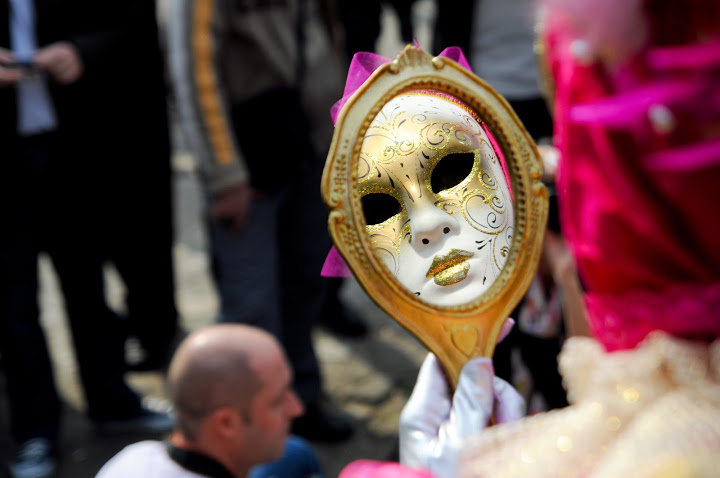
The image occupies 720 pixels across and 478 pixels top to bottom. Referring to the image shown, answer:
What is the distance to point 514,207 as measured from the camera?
3.89 feet

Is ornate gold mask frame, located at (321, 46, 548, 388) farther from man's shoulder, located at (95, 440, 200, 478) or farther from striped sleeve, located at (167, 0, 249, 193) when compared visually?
striped sleeve, located at (167, 0, 249, 193)

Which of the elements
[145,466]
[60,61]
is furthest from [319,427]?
[60,61]

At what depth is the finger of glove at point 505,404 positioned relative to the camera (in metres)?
1.13

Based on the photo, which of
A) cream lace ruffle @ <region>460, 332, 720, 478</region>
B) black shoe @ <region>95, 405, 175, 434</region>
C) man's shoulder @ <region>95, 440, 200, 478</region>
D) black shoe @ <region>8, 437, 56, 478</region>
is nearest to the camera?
cream lace ruffle @ <region>460, 332, 720, 478</region>

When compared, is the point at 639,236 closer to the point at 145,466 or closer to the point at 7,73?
the point at 145,466

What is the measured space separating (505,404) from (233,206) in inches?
49.6

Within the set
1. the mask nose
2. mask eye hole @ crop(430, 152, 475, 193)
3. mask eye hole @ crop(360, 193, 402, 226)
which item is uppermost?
mask eye hole @ crop(430, 152, 475, 193)

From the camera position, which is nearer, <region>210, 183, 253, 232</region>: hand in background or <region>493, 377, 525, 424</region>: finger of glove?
<region>493, 377, 525, 424</region>: finger of glove

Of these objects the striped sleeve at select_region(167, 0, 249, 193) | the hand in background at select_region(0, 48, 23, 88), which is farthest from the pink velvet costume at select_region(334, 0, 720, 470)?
the hand in background at select_region(0, 48, 23, 88)

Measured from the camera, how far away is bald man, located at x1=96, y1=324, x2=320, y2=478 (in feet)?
5.08

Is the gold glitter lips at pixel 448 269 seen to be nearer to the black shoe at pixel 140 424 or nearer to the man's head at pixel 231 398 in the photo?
the man's head at pixel 231 398

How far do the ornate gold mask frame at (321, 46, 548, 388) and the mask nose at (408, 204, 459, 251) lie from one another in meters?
0.06

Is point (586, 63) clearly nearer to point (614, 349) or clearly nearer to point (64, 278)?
point (614, 349)

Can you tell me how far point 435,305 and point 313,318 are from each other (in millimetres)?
1608
